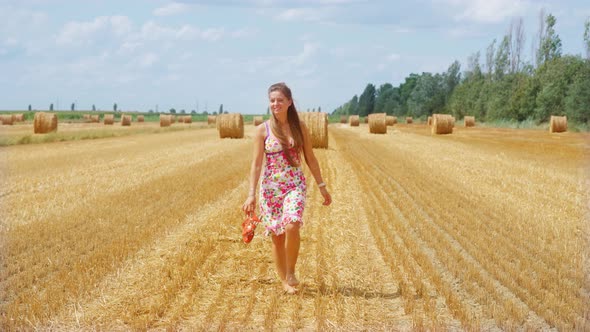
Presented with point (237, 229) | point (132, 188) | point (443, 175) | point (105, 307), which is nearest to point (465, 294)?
point (105, 307)

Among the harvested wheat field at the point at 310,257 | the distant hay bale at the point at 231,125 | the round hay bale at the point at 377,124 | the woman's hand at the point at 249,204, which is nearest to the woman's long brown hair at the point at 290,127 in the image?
the woman's hand at the point at 249,204

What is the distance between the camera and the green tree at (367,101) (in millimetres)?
131750

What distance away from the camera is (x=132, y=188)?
13664 millimetres

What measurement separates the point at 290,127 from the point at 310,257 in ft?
6.56

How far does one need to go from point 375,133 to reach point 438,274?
3290 centimetres

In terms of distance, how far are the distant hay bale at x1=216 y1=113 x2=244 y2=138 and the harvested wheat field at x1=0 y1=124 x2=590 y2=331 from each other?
17.2m

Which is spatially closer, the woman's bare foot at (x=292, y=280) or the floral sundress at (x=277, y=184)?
the floral sundress at (x=277, y=184)

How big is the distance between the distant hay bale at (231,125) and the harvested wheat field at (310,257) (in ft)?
56.5

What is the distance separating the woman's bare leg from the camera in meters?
6.30

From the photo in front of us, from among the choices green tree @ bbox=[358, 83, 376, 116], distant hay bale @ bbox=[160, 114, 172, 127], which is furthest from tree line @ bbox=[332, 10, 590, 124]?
distant hay bale @ bbox=[160, 114, 172, 127]

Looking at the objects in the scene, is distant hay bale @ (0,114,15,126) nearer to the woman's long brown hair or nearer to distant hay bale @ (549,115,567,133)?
distant hay bale @ (549,115,567,133)

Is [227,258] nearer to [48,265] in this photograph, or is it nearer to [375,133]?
[48,265]

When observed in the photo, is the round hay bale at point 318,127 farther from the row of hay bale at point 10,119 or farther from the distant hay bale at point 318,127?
the row of hay bale at point 10,119

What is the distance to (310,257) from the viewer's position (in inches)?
311
